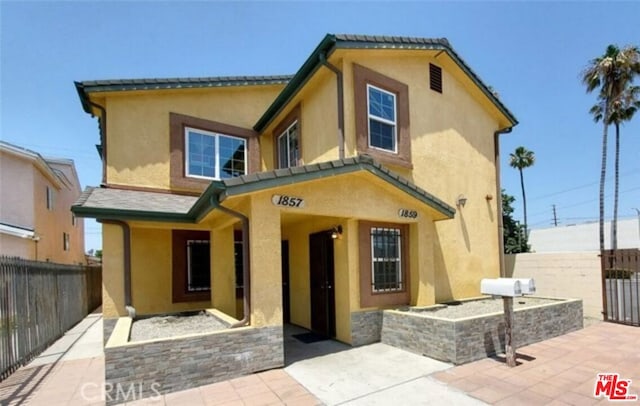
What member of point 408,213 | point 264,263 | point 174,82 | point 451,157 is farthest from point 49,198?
point 451,157

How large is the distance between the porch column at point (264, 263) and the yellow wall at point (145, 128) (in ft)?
20.8

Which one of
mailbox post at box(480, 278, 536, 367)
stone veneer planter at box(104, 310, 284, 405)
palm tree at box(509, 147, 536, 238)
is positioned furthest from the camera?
palm tree at box(509, 147, 536, 238)

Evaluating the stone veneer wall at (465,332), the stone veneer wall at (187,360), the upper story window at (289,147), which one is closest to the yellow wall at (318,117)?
the upper story window at (289,147)

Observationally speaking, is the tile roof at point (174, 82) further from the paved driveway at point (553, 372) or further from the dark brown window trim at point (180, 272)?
the paved driveway at point (553, 372)

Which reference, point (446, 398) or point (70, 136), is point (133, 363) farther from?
point (70, 136)

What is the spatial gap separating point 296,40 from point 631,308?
48.3ft

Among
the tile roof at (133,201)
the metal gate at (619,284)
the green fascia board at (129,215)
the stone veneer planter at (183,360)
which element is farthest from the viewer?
the metal gate at (619,284)

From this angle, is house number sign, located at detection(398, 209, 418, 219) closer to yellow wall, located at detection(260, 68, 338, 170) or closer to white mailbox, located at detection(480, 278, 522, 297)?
yellow wall, located at detection(260, 68, 338, 170)

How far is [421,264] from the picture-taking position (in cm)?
940

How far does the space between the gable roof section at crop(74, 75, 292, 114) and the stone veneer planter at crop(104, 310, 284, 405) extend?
26.7 feet

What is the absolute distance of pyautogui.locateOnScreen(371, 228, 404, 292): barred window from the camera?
29.9 ft

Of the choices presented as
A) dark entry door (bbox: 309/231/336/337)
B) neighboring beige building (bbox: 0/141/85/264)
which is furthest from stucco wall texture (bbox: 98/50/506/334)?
neighboring beige building (bbox: 0/141/85/264)

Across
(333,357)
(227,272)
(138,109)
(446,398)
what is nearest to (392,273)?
(333,357)

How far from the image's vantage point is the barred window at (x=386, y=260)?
910 centimetres
